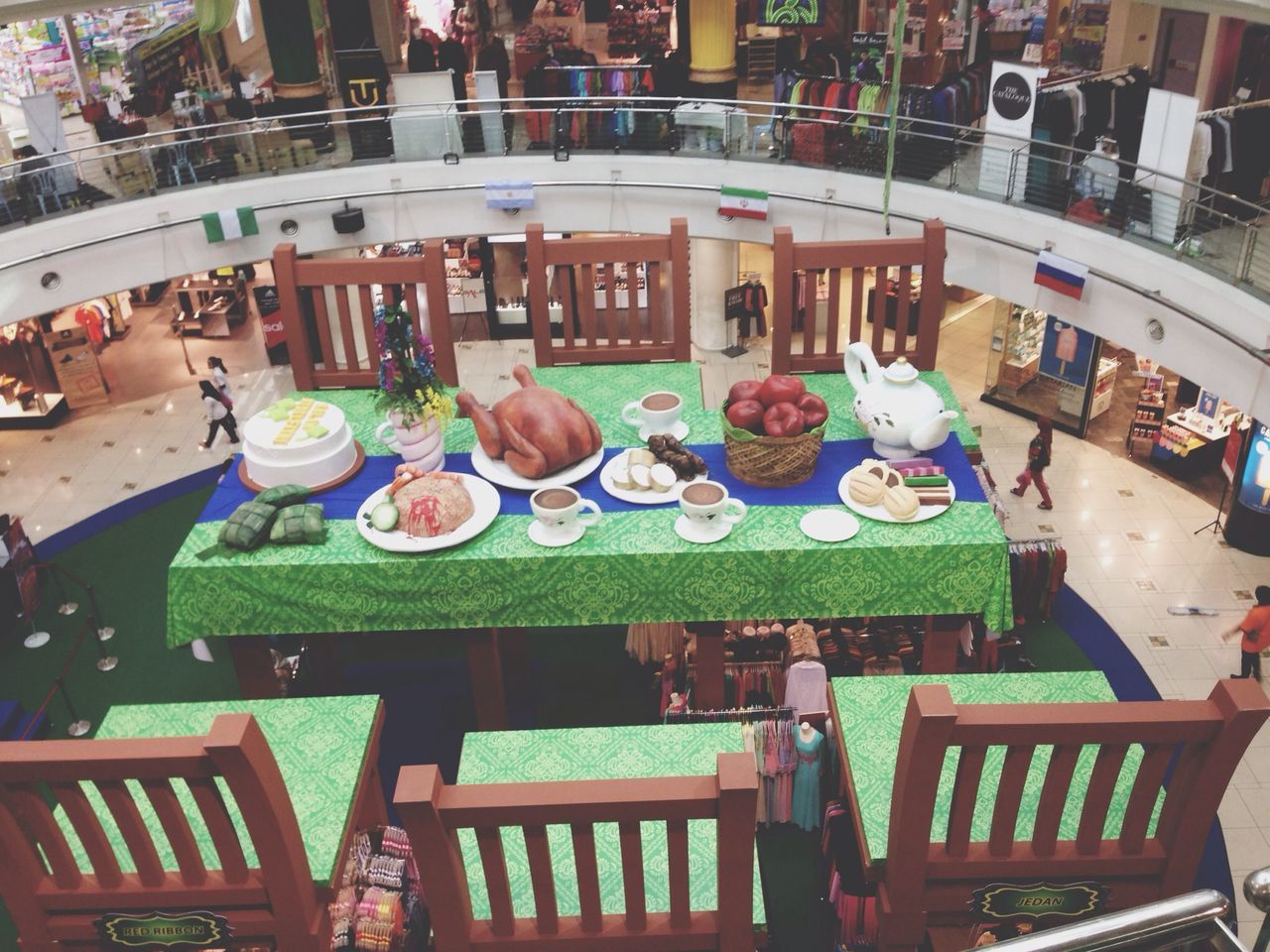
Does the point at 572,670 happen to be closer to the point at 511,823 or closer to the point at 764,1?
the point at 511,823

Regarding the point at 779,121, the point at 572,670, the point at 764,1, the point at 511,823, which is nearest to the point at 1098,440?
the point at 779,121

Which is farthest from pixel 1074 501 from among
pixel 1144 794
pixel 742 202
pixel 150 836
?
pixel 150 836

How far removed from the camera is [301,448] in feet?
18.1

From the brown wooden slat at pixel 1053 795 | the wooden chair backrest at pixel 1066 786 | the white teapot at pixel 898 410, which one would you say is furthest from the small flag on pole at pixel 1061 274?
the brown wooden slat at pixel 1053 795

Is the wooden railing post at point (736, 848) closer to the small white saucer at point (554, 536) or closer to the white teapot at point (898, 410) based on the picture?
the small white saucer at point (554, 536)

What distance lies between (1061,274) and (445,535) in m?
5.74

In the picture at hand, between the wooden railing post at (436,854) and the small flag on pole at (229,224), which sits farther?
the small flag on pole at (229,224)

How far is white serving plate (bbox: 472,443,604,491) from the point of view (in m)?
5.53

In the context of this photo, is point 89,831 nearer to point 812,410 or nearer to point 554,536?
point 554,536

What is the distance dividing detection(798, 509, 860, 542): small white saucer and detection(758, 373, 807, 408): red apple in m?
0.56

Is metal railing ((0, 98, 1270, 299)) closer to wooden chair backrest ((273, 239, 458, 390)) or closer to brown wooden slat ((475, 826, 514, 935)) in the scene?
wooden chair backrest ((273, 239, 458, 390))

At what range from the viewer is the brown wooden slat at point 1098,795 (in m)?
3.13

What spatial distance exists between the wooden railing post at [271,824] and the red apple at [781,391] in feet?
9.40

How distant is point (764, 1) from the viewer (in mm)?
11297
